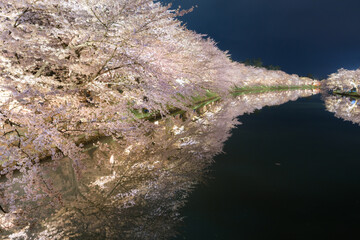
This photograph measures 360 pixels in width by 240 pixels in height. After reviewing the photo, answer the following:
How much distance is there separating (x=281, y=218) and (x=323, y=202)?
192cm

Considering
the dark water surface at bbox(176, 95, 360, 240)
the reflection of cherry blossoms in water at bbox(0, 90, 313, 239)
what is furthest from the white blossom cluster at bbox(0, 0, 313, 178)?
Result: the dark water surface at bbox(176, 95, 360, 240)

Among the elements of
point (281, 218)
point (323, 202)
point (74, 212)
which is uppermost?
point (323, 202)

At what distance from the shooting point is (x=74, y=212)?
6262 millimetres

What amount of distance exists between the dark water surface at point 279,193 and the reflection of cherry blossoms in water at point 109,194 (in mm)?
779

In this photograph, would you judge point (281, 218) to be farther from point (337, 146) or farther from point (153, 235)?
point (337, 146)

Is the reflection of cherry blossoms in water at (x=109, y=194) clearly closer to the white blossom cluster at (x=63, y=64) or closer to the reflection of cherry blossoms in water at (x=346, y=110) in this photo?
the white blossom cluster at (x=63, y=64)

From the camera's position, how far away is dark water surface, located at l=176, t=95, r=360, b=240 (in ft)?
18.7

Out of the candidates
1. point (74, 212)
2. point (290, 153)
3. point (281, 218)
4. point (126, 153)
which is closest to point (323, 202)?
point (281, 218)

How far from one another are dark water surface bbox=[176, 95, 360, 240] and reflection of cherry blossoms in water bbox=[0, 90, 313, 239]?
0.78 metres

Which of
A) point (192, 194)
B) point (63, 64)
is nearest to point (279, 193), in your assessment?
point (192, 194)

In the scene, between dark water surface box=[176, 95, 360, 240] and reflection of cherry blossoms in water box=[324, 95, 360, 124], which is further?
reflection of cherry blossoms in water box=[324, 95, 360, 124]

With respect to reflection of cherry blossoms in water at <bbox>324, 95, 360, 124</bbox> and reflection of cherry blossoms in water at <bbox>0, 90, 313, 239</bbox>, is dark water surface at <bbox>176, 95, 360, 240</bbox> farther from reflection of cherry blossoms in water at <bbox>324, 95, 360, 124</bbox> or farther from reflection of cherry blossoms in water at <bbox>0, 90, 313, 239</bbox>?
reflection of cherry blossoms in water at <bbox>324, 95, 360, 124</bbox>

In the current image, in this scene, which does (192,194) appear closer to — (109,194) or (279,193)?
(109,194)

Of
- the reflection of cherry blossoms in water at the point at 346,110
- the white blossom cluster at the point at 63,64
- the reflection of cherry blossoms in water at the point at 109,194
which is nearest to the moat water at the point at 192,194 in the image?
the reflection of cherry blossoms in water at the point at 109,194
